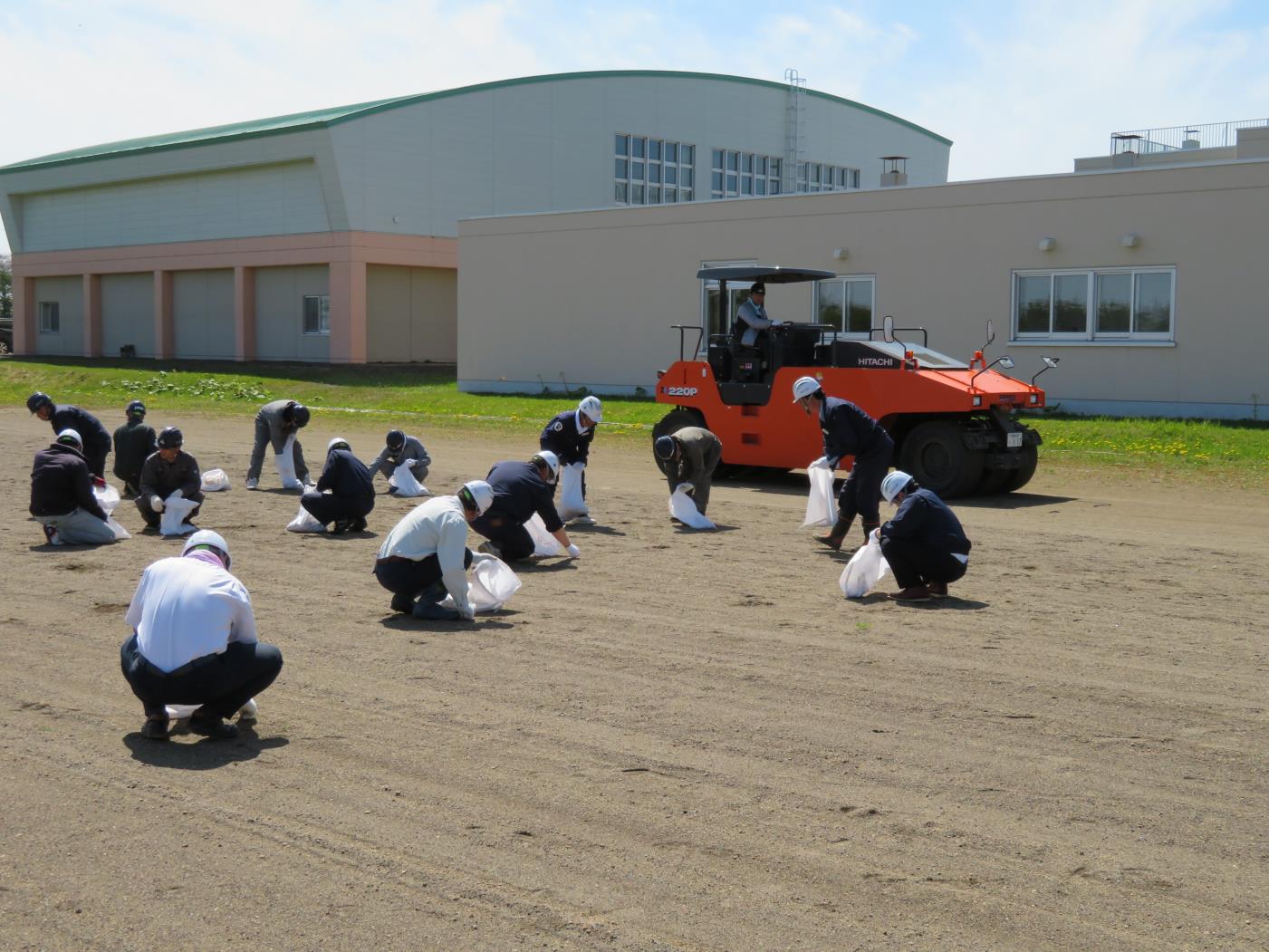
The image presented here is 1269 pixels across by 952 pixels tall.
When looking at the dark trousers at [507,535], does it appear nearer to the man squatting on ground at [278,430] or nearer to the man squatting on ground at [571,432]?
the man squatting on ground at [571,432]

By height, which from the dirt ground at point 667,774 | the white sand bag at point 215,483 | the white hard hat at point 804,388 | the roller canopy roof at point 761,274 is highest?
the roller canopy roof at point 761,274

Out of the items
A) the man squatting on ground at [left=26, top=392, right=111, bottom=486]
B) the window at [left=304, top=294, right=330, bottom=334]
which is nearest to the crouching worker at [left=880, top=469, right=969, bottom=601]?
the man squatting on ground at [left=26, top=392, right=111, bottom=486]

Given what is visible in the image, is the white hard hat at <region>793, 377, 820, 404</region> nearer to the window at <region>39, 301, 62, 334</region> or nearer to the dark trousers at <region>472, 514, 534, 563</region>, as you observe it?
the dark trousers at <region>472, 514, 534, 563</region>

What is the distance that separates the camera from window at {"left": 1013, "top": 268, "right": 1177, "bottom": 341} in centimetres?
2580

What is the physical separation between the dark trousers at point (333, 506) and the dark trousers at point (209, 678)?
22.9 feet

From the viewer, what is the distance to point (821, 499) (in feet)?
47.1

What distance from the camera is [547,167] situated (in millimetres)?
46719

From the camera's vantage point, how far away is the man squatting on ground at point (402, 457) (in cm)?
1700

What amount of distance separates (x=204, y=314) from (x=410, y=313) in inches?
347

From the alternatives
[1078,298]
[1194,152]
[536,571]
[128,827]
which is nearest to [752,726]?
[128,827]

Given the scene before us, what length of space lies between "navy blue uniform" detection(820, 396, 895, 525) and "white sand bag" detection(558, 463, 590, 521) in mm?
2887

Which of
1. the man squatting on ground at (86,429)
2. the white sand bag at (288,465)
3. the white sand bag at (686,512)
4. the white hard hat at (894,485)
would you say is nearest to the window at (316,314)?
the white sand bag at (288,465)

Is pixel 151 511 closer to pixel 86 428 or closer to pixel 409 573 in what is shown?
pixel 86 428

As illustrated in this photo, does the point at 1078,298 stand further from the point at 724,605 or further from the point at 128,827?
the point at 128,827
